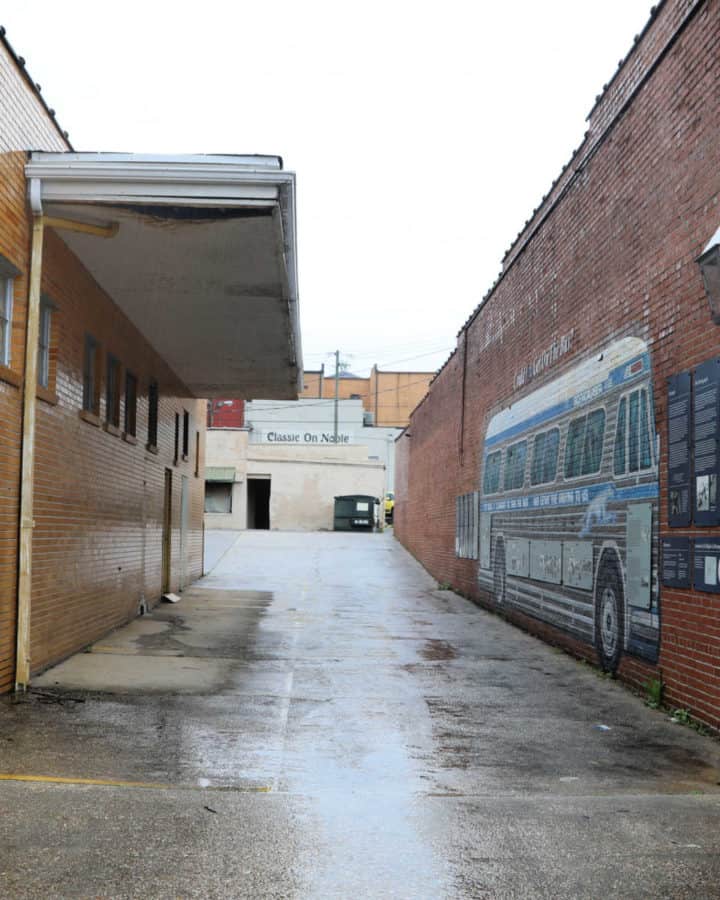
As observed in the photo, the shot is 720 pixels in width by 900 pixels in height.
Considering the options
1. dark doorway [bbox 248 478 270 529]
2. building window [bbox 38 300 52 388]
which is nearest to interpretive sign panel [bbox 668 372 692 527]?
building window [bbox 38 300 52 388]

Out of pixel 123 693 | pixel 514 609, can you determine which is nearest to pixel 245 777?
pixel 123 693

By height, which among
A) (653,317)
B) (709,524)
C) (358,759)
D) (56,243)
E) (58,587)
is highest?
(56,243)

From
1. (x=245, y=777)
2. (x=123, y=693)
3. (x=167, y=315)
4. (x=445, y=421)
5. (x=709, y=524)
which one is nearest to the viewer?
(x=245, y=777)

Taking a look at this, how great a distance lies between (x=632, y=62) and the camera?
9.67 m

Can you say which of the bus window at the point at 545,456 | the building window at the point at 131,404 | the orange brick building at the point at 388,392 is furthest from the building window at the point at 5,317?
the orange brick building at the point at 388,392

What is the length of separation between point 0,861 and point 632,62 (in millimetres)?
9044

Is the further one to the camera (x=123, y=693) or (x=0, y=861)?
(x=123, y=693)

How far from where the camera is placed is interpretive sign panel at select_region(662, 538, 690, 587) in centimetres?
783

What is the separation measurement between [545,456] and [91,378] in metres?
5.99

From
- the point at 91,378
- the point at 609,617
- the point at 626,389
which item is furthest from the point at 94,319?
the point at 609,617

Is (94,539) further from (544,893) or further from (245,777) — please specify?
(544,893)

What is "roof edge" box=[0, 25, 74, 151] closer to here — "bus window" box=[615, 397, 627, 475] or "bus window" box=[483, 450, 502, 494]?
"bus window" box=[615, 397, 627, 475]

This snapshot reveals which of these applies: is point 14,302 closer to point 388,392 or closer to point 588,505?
point 588,505

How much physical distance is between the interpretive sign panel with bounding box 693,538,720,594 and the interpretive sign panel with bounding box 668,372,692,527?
0.32m
